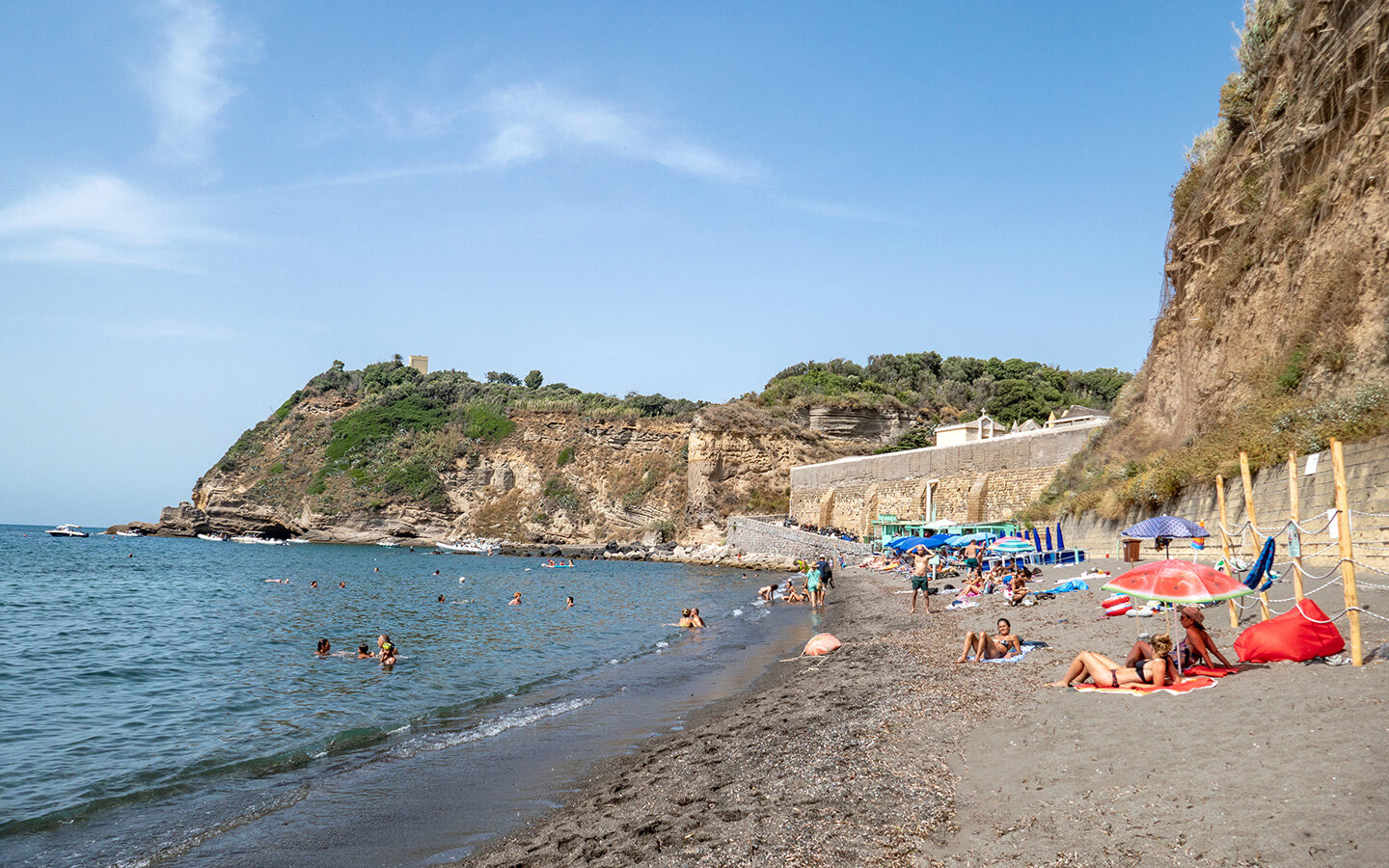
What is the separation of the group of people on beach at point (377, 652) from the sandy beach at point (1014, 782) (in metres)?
7.44

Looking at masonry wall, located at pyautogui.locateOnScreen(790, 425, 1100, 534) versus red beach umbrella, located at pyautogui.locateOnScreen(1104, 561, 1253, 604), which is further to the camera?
masonry wall, located at pyautogui.locateOnScreen(790, 425, 1100, 534)

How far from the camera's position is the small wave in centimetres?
888

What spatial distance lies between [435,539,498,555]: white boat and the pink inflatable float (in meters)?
52.0

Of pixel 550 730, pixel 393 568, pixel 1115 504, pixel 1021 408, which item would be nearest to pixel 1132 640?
pixel 550 730

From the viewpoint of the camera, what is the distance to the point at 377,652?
15.4m

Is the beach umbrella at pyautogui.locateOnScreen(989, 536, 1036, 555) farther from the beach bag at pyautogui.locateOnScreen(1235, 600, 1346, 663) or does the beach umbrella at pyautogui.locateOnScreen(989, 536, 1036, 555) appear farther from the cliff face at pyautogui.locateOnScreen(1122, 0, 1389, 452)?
the beach bag at pyautogui.locateOnScreen(1235, 600, 1346, 663)

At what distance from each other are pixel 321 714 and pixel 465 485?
6687 cm

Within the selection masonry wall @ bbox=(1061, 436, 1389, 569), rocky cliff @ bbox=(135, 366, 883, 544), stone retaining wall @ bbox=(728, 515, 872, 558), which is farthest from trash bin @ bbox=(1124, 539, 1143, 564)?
rocky cliff @ bbox=(135, 366, 883, 544)

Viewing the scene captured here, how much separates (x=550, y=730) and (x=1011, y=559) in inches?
561

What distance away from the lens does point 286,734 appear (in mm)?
9523

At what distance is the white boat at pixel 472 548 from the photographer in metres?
62.9

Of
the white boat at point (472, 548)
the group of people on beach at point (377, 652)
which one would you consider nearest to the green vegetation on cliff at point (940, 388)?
the white boat at point (472, 548)

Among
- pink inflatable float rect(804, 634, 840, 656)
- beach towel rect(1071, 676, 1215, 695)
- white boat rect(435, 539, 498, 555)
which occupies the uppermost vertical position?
beach towel rect(1071, 676, 1215, 695)

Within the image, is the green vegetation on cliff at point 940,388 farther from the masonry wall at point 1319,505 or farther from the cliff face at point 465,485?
the masonry wall at point 1319,505
